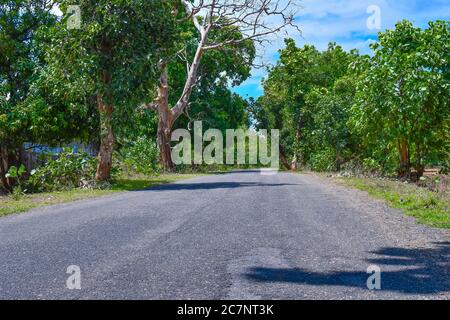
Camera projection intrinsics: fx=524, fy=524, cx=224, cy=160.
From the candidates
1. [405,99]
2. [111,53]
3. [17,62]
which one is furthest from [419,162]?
[17,62]

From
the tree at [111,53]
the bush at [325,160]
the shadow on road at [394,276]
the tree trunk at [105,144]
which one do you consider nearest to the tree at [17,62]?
the tree at [111,53]

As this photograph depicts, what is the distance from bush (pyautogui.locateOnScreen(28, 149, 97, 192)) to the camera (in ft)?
61.7

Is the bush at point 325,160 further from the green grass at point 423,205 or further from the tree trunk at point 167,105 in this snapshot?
the green grass at point 423,205

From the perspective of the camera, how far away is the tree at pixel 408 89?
64.1ft

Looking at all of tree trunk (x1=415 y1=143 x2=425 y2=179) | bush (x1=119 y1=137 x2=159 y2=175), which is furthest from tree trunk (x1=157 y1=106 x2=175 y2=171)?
tree trunk (x1=415 y1=143 x2=425 y2=179)

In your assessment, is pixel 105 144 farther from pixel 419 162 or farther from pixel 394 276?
pixel 394 276

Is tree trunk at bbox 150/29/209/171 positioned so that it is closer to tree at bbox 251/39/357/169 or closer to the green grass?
tree at bbox 251/39/357/169

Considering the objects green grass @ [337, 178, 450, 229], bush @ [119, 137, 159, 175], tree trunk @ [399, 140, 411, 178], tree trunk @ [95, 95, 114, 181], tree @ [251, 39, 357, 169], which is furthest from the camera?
tree @ [251, 39, 357, 169]

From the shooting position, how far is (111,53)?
19.0 metres

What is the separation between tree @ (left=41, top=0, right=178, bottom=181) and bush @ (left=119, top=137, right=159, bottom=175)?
7.16 metres

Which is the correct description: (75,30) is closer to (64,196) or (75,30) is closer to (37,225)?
(64,196)
